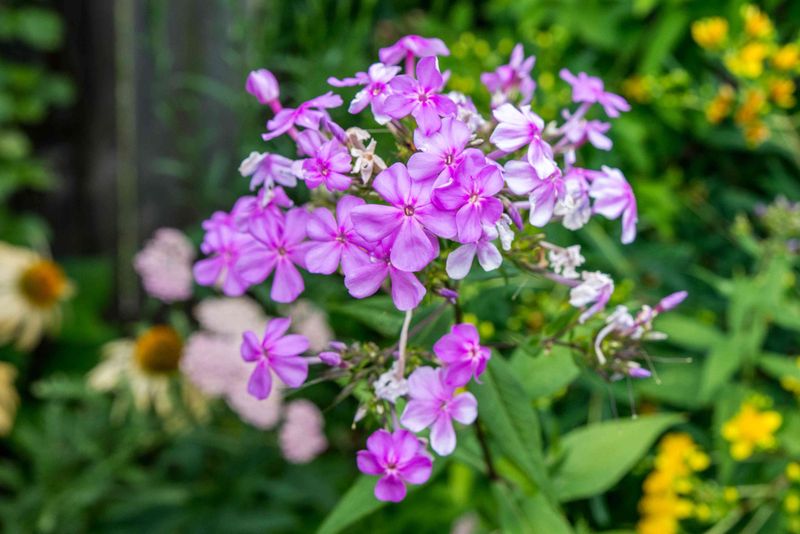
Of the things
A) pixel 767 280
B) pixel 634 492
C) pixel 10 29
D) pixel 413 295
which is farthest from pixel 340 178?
pixel 10 29

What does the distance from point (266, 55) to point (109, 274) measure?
825mm

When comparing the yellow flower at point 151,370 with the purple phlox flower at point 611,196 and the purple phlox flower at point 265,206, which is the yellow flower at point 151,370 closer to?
the purple phlox flower at point 265,206

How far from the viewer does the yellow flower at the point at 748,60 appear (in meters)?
1.55

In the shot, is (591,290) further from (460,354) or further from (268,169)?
(268,169)

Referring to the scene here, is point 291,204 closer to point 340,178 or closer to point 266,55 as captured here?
point 340,178

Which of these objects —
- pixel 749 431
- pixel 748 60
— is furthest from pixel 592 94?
pixel 748 60

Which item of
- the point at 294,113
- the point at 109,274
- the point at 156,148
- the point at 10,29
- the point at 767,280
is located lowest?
the point at 109,274

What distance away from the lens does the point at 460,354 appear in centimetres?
70

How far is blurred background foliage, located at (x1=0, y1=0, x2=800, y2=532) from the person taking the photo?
4.52ft

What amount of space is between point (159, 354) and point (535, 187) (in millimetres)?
1290

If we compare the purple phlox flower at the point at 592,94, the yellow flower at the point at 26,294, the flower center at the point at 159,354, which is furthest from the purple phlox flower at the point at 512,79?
the yellow flower at the point at 26,294

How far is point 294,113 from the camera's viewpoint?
2.55 ft

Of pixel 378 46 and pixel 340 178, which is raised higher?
pixel 340 178

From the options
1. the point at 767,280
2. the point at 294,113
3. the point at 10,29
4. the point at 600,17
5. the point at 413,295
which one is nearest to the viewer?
the point at 413,295
